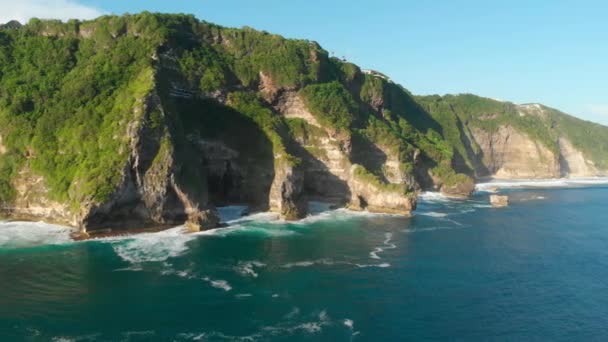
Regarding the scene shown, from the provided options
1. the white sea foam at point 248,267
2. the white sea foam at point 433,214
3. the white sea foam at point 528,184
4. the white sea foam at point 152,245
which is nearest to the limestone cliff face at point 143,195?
the white sea foam at point 152,245

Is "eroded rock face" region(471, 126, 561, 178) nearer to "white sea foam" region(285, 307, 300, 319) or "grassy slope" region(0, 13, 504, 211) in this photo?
"grassy slope" region(0, 13, 504, 211)

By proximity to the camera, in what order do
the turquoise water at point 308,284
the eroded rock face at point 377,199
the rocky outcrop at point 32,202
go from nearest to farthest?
the turquoise water at point 308,284, the rocky outcrop at point 32,202, the eroded rock face at point 377,199

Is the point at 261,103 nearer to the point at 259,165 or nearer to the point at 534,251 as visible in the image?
the point at 259,165

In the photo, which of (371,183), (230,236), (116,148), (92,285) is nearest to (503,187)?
(371,183)

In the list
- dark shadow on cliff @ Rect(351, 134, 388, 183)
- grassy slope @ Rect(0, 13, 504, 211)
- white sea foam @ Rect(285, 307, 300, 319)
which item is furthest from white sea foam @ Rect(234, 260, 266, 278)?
dark shadow on cliff @ Rect(351, 134, 388, 183)

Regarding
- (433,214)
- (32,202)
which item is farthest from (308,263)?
(32,202)

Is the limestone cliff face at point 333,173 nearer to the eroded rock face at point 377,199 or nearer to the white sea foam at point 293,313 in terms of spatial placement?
the eroded rock face at point 377,199

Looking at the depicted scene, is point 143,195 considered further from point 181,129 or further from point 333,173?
point 333,173
